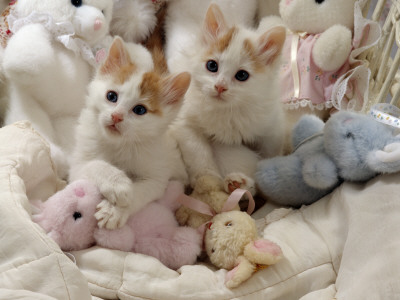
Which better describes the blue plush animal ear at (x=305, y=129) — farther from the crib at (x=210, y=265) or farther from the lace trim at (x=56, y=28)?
the lace trim at (x=56, y=28)

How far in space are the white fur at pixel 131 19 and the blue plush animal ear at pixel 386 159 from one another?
3.38ft

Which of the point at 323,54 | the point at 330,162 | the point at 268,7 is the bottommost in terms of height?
the point at 330,162

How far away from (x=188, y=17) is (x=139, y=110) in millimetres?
781

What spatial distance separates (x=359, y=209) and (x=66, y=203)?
0.76m

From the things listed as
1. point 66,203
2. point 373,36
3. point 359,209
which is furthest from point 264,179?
point 373,36

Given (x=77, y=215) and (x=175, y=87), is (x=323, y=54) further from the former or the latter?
(x=77, y=215)

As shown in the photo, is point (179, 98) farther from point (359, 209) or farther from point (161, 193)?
point (359, 209)

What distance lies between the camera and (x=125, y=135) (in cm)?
109

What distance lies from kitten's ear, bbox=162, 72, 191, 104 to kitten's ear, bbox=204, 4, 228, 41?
29cm

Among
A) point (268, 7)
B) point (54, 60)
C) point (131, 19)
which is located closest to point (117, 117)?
point (54, 60)

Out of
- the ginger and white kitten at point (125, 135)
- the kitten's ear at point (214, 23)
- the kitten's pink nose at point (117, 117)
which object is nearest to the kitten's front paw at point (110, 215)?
the ginger and white kitten at point (125, 135)

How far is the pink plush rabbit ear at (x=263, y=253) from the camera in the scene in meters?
1.02

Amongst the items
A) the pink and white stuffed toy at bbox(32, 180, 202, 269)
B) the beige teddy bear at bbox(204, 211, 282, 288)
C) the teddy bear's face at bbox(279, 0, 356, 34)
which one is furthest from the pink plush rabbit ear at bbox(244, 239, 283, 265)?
the teddy bear's face at bbox(279, 0, 356, 34)

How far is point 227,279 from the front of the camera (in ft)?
3.38
